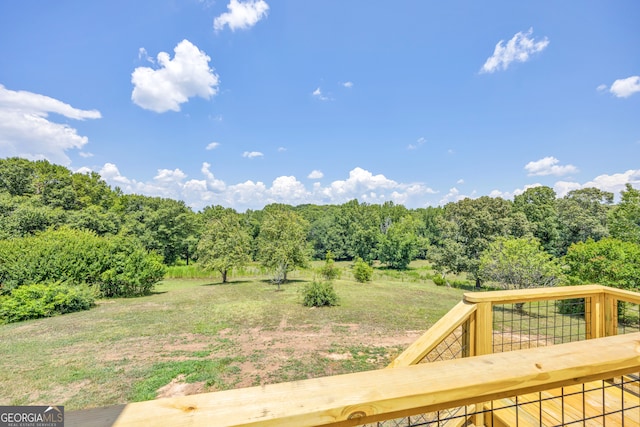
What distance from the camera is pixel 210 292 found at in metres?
15.2

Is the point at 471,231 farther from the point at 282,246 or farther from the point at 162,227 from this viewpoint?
the point at 162,227

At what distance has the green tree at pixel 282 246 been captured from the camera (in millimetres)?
16953

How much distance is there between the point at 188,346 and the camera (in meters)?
6.85

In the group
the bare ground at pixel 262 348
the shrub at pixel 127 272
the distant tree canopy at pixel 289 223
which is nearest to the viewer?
the bare ground at pixel 262 348

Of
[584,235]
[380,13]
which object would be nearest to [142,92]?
[380,13]

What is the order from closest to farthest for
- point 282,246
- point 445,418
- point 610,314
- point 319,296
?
1. point 445,418
2. point 610,314
3. point 319,296
4. point 282,246

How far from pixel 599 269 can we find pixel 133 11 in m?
17.3

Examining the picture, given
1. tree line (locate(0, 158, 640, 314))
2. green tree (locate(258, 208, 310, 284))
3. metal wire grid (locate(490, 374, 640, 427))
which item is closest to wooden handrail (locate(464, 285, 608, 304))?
metal wire grid (locate(490, 374, 640, 427))

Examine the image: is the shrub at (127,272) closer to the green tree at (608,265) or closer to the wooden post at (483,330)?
the wooden post at (483,330)

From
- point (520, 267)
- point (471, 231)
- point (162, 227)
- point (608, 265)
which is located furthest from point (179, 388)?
point (162, 227)

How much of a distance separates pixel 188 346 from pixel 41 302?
7927 millimetres

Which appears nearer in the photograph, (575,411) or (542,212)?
(575,411)

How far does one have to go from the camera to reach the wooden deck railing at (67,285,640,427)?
50cm

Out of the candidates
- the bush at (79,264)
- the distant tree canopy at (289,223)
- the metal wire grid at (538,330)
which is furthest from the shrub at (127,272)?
the metal wire grid at (538,330)
